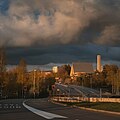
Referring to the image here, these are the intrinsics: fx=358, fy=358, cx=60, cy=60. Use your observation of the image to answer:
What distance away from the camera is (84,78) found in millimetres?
190000

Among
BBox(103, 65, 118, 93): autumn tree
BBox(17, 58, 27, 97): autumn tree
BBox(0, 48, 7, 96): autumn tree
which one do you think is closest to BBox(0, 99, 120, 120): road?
BBox(0, 48, 7, 96): autumn tree

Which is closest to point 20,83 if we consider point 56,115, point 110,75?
point 110,75

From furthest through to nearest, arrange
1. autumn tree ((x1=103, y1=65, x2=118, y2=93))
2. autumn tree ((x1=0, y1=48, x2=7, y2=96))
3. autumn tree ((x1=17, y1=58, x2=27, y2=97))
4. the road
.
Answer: autumn tree ((x1=103, y1=65, x2=118, y2=93))
autumn tree ((x1=17, y1=58, x2=27, y2=97))
autumn tree ((x1=0, y1=48, x2=7, y2=96))
the road

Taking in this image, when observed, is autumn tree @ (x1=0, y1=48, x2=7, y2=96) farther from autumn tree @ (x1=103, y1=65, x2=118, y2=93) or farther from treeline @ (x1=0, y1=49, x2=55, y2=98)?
autumn tree @ (x1=103, y1=65, x2=118, y2=93)

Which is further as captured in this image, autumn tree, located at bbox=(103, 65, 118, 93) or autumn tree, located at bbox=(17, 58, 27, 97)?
autumn tree, located at bbox=(103, 65, 118, 93)

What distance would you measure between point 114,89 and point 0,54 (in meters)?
68.0

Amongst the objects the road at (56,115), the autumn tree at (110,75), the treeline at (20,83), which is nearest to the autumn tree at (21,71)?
the treeline at (20,83)

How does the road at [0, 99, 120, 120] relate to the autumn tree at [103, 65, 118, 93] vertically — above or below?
below

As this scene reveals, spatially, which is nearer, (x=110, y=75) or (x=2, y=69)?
(x=2, y=69)

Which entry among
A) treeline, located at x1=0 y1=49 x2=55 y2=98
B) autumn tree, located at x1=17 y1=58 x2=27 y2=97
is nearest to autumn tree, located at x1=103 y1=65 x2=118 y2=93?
treeline, located at x1=0 y1=49 x2=55 y2=98

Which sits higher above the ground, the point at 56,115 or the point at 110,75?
the point at 110,75

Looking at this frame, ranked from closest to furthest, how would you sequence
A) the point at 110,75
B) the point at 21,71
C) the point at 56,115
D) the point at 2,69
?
the point at 56,115 → the point at 2,69 → the point at 21,71 → the point at 110,75

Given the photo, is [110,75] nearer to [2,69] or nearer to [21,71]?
[21,71]

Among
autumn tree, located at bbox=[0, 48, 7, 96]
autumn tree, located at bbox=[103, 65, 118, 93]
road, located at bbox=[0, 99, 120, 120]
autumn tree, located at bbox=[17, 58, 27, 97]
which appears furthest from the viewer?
autumn tree, located at bbox=[103, 65, 118, 93]
